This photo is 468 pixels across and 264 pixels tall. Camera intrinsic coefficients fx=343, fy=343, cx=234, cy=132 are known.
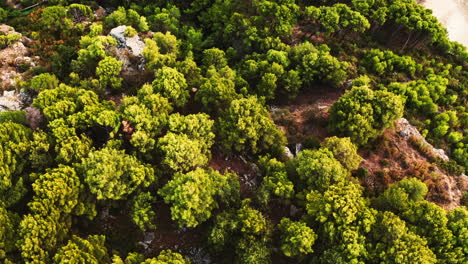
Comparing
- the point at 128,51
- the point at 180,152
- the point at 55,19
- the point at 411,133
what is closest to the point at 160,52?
the point at 128,51

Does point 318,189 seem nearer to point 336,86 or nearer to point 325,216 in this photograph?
point 325,216

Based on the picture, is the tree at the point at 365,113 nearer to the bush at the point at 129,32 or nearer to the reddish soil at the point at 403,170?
the reddish soil at the point at 403,170

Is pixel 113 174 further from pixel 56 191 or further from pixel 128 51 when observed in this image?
pixel 128 51

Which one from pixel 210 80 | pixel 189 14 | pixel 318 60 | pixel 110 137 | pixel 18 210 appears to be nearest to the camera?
pixel 18 210

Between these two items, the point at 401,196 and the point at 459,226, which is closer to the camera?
the point at 459,226

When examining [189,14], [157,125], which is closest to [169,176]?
[157,125]

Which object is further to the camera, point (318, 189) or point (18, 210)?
point (318, 189)

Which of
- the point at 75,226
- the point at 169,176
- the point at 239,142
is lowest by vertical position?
the point at 75,226
